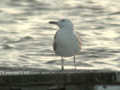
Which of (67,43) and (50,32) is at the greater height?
(50,32)

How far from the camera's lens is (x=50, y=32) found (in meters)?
16.8

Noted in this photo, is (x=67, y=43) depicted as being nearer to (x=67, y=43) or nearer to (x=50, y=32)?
(x=67, y=43)

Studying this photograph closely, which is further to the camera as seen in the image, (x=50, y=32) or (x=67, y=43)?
(x=50, y=32)

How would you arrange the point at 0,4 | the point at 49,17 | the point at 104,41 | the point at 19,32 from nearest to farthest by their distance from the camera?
the point at 104,41, the point at 19,32, the point at 49,17, the point at 0,4

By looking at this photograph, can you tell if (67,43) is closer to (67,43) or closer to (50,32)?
(67,43)

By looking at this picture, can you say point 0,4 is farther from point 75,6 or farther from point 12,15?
point 75,6

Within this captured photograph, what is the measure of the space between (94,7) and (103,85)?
13919mm

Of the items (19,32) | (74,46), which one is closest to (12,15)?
(19,32)

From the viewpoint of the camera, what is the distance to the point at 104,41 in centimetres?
1538

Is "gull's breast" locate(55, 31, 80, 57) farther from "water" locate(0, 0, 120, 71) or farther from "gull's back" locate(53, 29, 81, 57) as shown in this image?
"water" locate(0, 0, 120, 71)

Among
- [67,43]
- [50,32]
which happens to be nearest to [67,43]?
[67,43]

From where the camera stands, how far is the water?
13266mm

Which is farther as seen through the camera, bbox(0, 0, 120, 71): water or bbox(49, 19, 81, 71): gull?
bbox(0, 0, 120, 71): water

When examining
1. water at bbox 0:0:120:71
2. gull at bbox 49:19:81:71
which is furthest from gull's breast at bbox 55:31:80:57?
water at bbox 0:0:120:71
